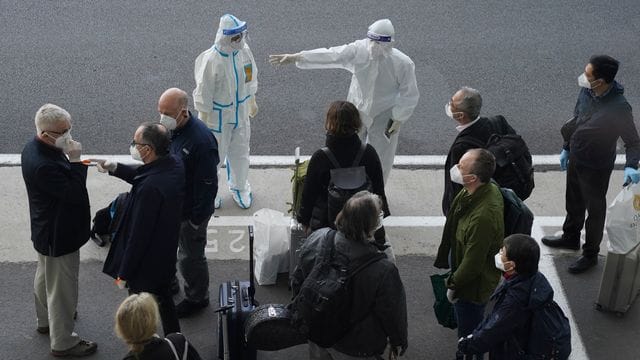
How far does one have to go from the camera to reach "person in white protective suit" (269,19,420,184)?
7.12m

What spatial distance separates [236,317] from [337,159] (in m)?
1.28

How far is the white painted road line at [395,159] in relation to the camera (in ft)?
27.5

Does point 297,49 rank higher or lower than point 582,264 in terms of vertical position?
higher

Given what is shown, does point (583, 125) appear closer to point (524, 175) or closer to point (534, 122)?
point (524, 175)

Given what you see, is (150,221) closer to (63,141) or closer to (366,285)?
(63,141)

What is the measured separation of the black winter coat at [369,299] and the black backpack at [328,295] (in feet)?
0.11

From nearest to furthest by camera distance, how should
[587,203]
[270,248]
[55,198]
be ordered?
[55,198]
[270,248]
[587,203]

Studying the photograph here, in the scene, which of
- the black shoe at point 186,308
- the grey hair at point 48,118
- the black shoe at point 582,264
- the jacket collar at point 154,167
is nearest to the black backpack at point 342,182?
the jacket collar at point 154,167

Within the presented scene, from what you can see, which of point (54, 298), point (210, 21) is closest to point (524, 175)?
point (54, 298)

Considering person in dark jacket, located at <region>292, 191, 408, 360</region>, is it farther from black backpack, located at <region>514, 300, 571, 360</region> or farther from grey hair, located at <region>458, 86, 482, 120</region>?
grey hair, located at <region>458, 86, 482, 120</region>

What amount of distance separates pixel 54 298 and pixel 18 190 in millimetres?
2440

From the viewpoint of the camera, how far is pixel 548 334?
464 cm

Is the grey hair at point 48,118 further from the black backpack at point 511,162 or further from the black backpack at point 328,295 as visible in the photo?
the black backpack at point 511,162

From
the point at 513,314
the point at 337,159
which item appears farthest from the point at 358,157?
the point at 513,314
